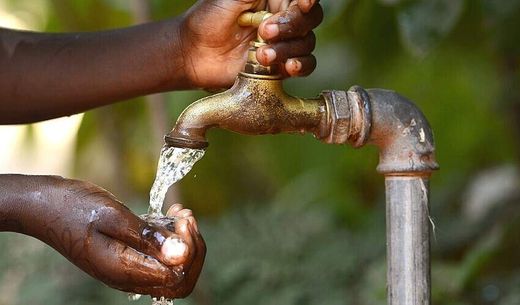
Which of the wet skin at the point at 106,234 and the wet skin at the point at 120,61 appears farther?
the wet skin at the point at 120,61

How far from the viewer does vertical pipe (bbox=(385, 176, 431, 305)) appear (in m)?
1.18

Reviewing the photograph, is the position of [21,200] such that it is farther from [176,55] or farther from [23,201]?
[176,55]

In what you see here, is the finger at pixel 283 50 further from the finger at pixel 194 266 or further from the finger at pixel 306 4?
the finger at pixel 194 266

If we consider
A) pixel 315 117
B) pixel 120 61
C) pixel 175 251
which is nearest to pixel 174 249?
pixel 175 251

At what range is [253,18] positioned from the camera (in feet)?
4.00

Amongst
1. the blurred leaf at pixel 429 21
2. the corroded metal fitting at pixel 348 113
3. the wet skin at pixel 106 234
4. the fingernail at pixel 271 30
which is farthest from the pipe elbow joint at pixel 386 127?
the blurred leaf at pixel 429 21

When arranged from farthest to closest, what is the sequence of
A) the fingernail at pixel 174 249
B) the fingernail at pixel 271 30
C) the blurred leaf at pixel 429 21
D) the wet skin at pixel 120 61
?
the blurred leaf at pixel 429 21
the wet skin at pixel 120 61
the fingernail at pixel 271 30
the fingernail at pixel 174 249

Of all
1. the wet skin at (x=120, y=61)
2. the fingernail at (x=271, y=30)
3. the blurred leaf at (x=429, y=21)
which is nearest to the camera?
the fingernail at (x=271, y=30)

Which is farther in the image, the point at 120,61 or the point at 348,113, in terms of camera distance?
the point at 120,61

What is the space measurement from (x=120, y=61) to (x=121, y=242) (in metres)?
0.48

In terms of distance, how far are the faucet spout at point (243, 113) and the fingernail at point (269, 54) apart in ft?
0.08

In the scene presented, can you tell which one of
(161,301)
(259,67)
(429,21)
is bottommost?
(161,301)

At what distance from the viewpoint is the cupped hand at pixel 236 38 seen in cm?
114

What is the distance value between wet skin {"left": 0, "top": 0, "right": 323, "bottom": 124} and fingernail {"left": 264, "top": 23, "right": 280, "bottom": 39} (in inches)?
3.5
